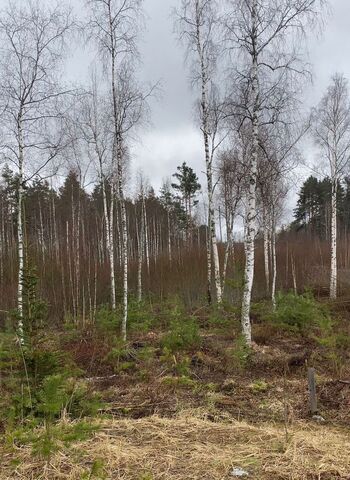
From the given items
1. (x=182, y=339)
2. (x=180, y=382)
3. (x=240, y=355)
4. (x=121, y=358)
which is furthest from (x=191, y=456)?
(x=182, y=339)

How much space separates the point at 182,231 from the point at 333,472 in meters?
42.1

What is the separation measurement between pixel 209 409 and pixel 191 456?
2.22 meters

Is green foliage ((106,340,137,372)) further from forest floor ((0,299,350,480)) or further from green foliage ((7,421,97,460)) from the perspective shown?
green foliage ((7,421,97,460))

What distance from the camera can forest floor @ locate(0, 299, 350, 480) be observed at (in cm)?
345

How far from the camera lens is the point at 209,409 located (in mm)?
5855

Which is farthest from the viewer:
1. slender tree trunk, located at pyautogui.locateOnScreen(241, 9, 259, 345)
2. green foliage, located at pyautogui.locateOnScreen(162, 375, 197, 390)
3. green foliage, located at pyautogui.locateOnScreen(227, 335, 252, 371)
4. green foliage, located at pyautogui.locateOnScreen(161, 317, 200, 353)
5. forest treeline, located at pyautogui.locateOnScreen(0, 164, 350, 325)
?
forest treeline, located at pyautogui.locateOnScreen(0, 164, 350, 325)

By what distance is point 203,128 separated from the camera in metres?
15.4

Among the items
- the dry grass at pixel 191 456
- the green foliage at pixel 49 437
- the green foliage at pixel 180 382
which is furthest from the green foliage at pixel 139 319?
the green foliage at pixel 49 437

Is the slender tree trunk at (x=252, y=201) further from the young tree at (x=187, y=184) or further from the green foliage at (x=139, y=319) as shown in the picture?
the young tree at (x=187, y=184)

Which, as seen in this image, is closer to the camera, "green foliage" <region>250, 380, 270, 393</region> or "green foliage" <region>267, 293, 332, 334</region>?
"green foliage" <region>250, 380, 270, 393</region>

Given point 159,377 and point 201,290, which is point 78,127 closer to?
point 201,290

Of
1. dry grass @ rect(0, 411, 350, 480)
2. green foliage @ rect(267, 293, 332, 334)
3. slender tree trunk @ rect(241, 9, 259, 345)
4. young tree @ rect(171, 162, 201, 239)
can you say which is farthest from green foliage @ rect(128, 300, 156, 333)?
young tree @ rect(171, 162, 201, 239)

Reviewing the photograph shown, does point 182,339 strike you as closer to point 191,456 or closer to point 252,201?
point 252,201

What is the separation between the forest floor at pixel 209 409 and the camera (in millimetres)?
3451
